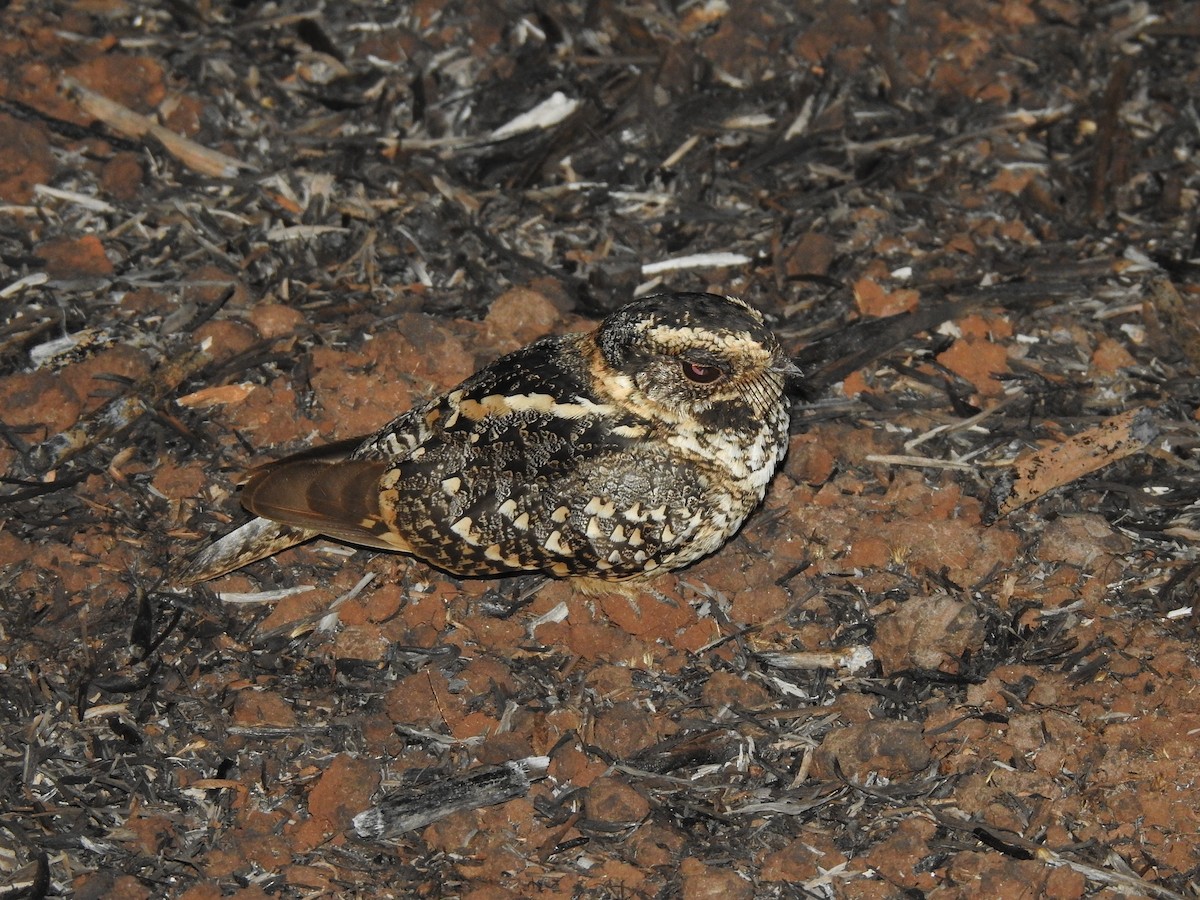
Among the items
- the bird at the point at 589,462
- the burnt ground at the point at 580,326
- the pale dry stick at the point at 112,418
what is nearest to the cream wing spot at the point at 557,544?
the bird at the point at 589,462

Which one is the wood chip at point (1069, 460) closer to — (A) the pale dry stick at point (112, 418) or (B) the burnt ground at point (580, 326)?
(B) the burnt ground at point (580, 326)

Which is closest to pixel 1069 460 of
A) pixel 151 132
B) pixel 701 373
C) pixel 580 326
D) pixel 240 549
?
pixel 701 373

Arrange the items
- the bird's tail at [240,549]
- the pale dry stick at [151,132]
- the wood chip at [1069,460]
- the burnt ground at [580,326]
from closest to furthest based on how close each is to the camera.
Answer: the burnt ground at [580,326] → the bird's tail at [240,549] → the wood chip at [1069,460] → the pale dry stick at [151,132]

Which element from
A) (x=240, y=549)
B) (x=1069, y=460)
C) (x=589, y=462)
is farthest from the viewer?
(x=1069, y=460)

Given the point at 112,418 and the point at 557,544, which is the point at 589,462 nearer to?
the point at 557,544

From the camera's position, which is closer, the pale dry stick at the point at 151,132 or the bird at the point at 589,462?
the bird at the point at 589,462

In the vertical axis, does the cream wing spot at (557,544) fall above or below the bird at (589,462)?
below

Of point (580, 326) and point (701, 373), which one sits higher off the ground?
point (701, 373)

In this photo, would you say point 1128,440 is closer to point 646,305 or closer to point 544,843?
point 646,305
